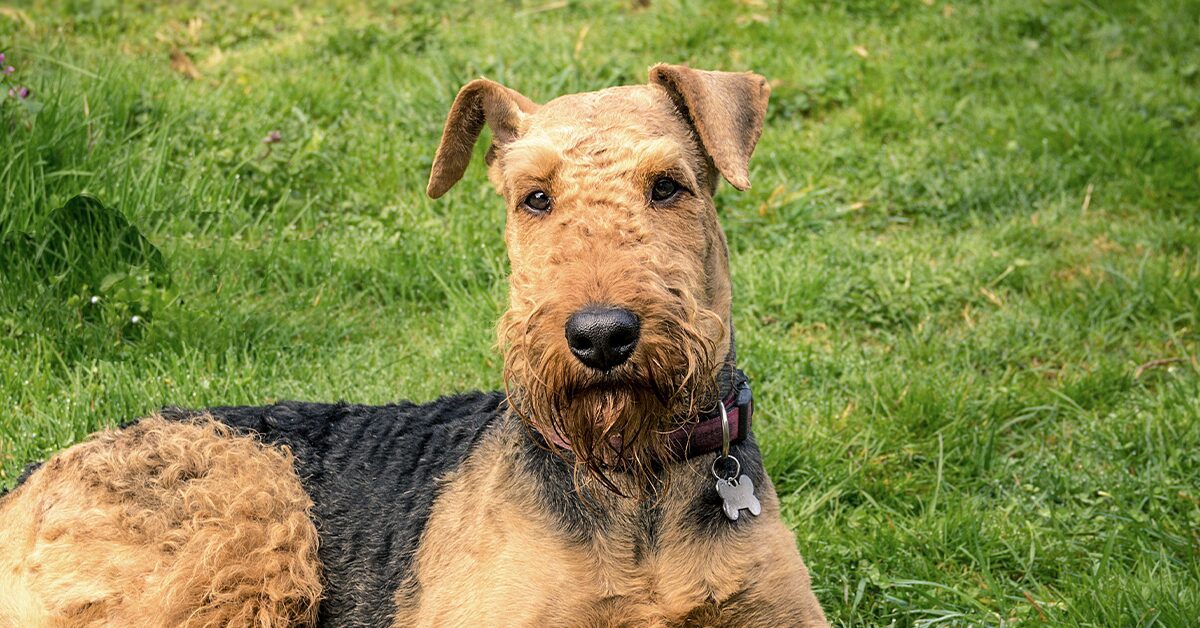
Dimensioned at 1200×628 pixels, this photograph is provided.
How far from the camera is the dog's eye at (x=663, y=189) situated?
305 cm

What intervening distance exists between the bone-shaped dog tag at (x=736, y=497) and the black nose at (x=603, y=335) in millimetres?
646

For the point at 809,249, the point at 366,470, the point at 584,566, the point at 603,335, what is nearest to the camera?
the point at 603,335

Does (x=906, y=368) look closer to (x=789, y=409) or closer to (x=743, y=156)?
(x=789, y=409)

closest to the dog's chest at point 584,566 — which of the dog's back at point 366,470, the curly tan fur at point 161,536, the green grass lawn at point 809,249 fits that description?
the dog's back at point 366,470

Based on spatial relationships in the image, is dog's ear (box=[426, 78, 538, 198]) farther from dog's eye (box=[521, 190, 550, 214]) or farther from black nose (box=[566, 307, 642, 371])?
black nose (box=[566, 307, 642, 371])

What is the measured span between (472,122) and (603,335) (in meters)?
1.44

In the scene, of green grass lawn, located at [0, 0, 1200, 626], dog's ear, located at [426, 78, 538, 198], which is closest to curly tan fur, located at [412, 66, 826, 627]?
dog's ear, located at [426, 78, 538, 198]

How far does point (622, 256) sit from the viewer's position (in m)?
2.75

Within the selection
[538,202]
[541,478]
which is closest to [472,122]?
[538,202]

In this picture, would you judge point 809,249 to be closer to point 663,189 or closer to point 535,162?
point 663,189

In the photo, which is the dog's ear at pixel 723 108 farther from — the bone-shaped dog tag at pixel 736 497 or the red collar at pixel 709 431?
the bone-shaped dog tag at pixel 736 497

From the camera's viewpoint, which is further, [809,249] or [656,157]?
[809,249]

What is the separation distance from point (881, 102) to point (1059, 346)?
222cm

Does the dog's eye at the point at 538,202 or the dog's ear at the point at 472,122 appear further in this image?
the dog's ear at the point at 472,122
